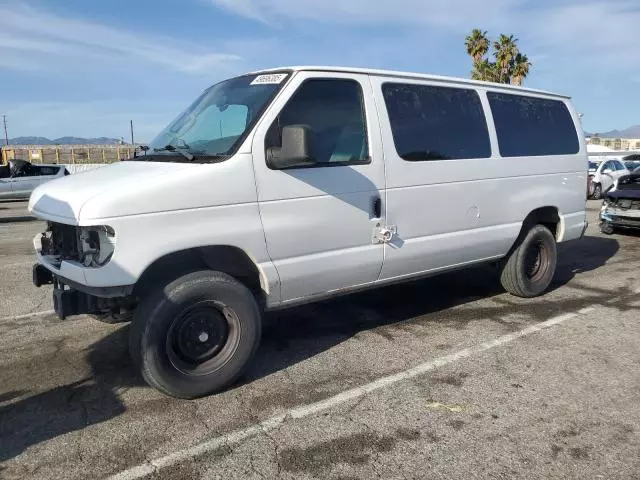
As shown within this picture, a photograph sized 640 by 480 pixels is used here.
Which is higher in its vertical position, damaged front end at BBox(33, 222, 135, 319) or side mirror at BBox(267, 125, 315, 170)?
side mirror at BBox(267, 125, 315, 170)

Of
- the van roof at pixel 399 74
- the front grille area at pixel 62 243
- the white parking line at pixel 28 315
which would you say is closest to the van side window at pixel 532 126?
the van roof at pixel 399 74

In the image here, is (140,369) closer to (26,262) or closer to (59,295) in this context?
(59,295)

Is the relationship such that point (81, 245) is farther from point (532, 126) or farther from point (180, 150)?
point (532, 126)

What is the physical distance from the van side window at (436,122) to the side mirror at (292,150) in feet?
3.66

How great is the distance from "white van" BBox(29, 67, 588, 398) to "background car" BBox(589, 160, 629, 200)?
1726 centimetres

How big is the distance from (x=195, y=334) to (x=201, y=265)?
51 cm

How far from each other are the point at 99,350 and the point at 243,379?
1413 mm

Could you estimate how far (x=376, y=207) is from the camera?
14.6 feet

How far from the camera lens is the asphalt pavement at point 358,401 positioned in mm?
2990

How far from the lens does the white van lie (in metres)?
3.51

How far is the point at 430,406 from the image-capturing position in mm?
3617

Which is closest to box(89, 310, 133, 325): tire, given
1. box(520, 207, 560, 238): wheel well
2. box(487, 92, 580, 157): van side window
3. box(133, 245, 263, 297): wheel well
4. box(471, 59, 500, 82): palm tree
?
box(133, 245, 263, 297): wheel well

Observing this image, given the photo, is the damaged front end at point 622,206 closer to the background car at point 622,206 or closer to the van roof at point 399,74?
the background car at point 622,206

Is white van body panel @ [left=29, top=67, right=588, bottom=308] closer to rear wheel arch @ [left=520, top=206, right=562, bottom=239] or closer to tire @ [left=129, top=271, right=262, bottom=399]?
tire @ [left=129, top=271, right=262, bottom=399]
